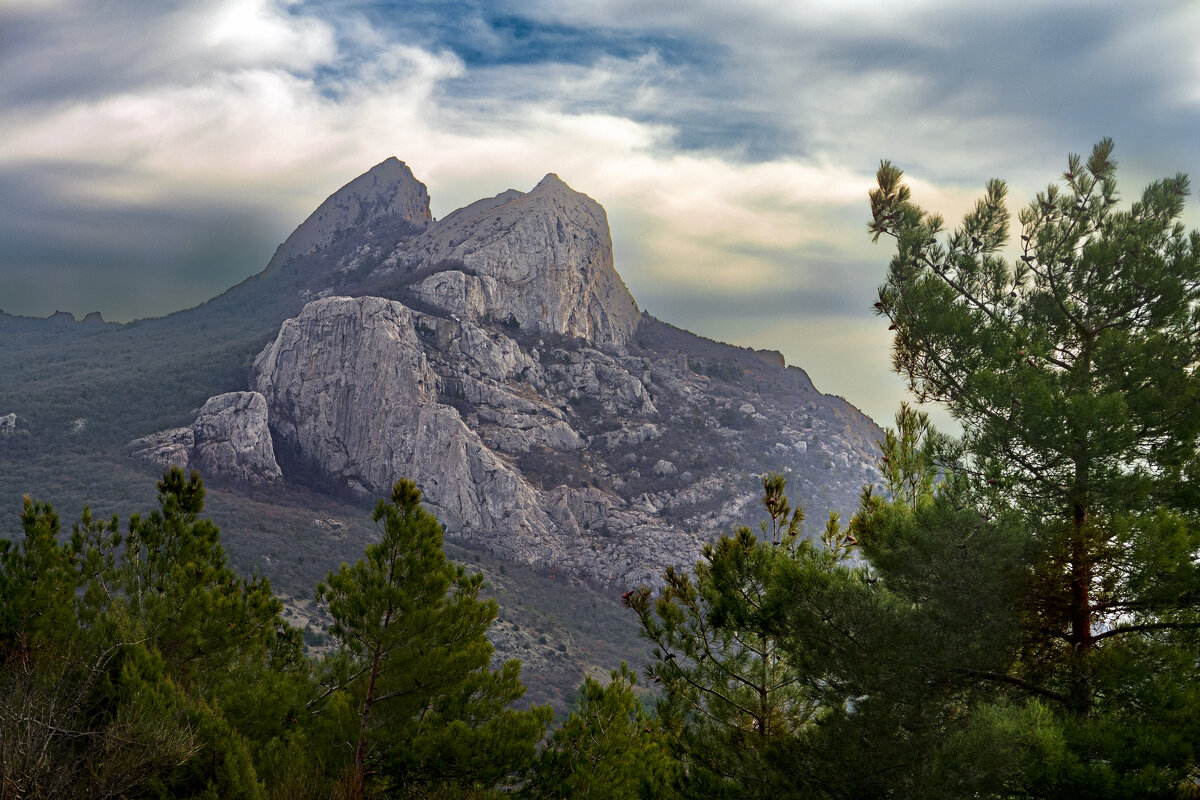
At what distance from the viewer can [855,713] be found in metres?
8.68

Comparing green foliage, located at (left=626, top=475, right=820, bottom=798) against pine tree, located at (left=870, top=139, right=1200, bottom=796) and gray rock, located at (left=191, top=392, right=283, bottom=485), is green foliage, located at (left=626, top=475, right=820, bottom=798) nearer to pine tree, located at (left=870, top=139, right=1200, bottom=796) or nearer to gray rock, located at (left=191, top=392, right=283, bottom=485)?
pine tree, located at (left=870, top=139, right=1200, bottom=796)

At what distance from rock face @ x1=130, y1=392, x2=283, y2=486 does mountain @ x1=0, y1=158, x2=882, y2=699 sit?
0.28 metres

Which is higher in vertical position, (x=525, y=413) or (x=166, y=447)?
(x=525, y=413)

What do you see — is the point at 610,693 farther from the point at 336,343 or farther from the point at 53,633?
the point at 336,343

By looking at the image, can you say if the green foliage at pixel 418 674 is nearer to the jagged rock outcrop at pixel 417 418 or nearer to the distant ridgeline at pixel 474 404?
the distant ridgeline at pixel 474 404

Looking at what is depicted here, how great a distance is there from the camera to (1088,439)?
7.57m

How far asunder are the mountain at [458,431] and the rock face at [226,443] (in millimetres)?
282

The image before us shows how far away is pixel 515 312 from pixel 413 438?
40955 mm

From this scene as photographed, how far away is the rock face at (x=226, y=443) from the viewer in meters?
108

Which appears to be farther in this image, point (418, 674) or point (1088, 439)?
point (418, 674)

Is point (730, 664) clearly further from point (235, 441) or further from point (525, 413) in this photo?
point (525, 413)

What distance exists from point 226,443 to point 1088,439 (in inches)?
4576

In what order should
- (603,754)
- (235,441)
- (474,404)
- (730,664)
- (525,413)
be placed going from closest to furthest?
1. (730,664)
2. (603,754)
3. (235,441)
4. (474,404)
5. (525,413)

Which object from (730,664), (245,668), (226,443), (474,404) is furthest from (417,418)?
(730,664)
